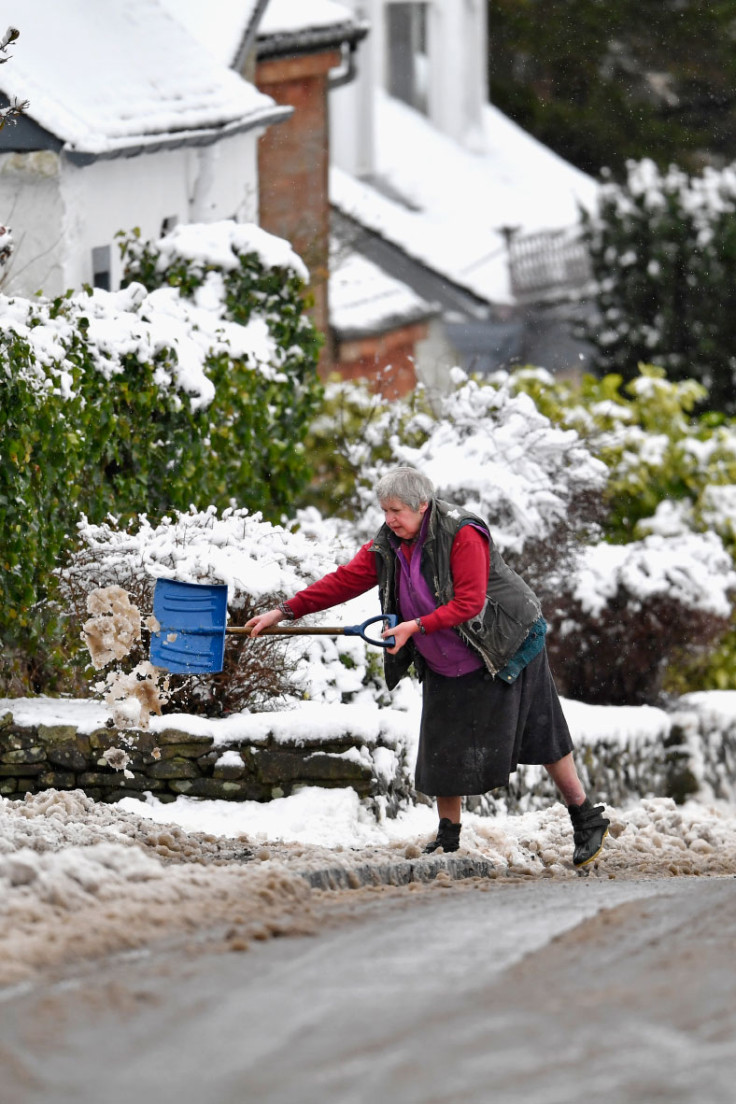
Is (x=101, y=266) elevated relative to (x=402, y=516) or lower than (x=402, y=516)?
elevated

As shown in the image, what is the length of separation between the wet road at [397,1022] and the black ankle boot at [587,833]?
211 centimetres

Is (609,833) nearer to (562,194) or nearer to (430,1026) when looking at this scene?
(430,1026)

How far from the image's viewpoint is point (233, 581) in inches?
316

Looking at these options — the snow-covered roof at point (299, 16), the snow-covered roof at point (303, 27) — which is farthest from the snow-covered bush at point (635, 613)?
the snow-covered roof at point (299, 16)

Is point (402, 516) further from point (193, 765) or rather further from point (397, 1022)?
point (397, 1022)

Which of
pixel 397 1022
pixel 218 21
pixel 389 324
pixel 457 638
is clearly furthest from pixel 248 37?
pixel 397 1022

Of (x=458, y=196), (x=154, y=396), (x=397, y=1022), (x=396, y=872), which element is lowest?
(x=397, y=1022)

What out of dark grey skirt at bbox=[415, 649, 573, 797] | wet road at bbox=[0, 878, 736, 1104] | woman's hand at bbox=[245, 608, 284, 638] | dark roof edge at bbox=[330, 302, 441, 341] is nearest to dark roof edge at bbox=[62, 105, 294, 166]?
woman's hand at bbox=[245, 608, 284, 638]

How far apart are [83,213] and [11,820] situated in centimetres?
571

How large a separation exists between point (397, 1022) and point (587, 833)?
129 inches

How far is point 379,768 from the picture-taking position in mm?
8109

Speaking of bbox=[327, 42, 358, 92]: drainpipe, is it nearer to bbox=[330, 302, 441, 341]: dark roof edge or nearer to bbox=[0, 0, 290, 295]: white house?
bbox=[330, 302, 441, 341]: dark roof edge

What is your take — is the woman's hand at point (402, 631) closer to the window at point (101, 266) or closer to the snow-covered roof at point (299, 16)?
the window at point (101, 266)

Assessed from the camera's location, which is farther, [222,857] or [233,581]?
[233,581]
